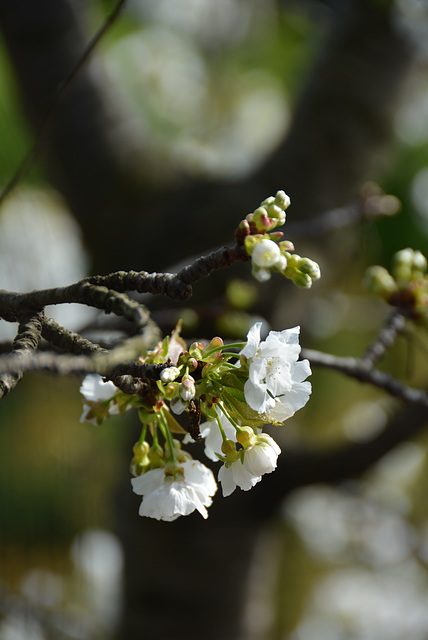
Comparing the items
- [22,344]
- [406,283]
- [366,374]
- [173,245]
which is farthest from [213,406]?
[173,245]

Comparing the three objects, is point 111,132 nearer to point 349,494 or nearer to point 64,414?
point 64,414

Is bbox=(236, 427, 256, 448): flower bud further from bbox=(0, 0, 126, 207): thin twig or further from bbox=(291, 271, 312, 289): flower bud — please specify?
bbox=(0, 0, 126, 207): thin twig

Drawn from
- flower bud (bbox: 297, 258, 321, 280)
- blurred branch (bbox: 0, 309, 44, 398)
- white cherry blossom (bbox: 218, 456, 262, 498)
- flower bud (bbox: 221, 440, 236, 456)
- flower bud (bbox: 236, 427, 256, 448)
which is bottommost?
white cherry blossom (bbox: 218, 456, 262, 498)

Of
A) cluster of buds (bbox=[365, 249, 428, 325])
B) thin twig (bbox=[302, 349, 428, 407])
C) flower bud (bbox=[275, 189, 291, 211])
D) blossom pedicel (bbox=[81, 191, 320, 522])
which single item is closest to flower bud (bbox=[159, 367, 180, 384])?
blossom pedicel (bbox=[81, 191, 320, 522])

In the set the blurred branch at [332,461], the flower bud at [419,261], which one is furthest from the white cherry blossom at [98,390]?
the blurred branch at [332,461]

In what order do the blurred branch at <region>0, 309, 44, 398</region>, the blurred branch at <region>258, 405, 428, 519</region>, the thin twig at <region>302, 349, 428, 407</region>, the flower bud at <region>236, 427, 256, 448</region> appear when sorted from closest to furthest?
the blurred branch at <region>0, 309, 44, 398</region>, the flower bud at <region>236, 427, 256, 448</region>, the thin twig at <region>302, 349, 428, 407</region>, the blurred branch at <region>258, 405, 428, 519</region>

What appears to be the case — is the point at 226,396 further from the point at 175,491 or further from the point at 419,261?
the point at 419,261
